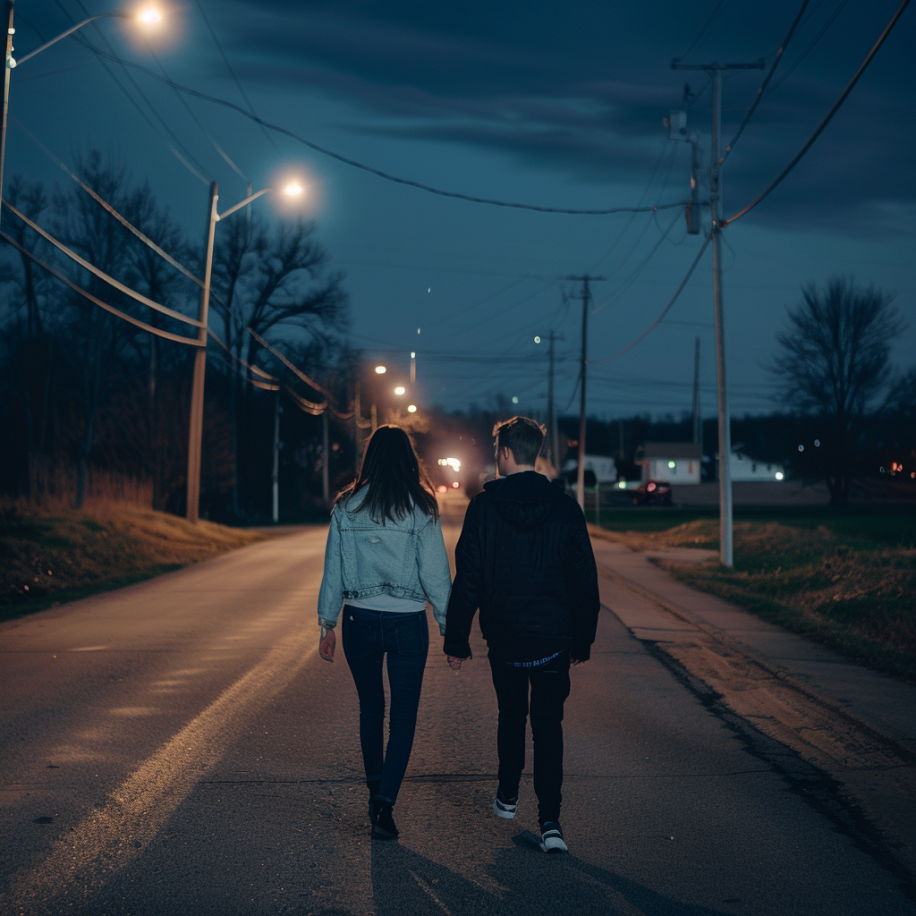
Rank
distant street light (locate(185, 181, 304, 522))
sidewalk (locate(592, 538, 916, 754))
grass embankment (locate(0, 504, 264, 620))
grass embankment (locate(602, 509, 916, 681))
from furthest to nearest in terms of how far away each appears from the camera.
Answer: distant street light (locate(185, 181, 304, 522))
grass embankment (locate(0, 504, 264, 620))
grass embankment (locate(602, 509, 916, 681))
sidewalk (locate(592, 538, 916, 754))

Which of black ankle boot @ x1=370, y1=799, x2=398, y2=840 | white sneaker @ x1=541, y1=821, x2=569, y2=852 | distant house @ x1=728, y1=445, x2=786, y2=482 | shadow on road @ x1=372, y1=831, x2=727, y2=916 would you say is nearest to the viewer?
shadow on road @ x1=372, y1=831, x2=727, y2=916

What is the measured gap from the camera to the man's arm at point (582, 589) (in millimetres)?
4277

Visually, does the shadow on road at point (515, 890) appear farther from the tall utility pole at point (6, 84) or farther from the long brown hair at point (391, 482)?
the tall utility pole at point (6, 84)

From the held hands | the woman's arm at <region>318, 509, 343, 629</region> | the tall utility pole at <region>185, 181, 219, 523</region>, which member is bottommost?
the held hands

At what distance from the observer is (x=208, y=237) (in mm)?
27734

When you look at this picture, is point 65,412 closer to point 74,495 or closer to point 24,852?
point 74,495

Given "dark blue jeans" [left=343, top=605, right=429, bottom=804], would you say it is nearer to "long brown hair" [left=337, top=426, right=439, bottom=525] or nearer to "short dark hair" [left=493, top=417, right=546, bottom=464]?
"long brown hair" [left=337, top=426, right=439, bottom=525]

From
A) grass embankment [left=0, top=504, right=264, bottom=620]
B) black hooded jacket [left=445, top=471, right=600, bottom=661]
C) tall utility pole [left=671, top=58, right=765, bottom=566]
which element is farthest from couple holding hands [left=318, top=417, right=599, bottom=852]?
tall utility pole [left=671, top=58, right=765, bottom=566]

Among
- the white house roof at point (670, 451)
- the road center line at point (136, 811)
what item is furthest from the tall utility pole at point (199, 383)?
the white house roof at point (670, 451)

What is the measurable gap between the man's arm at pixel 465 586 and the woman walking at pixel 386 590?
0.14 m

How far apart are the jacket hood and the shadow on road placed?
4.89ft

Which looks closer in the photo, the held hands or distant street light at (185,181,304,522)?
the held hands

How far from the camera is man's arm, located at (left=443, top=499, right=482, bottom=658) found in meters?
4.30

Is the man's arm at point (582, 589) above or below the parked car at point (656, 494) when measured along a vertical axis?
below
